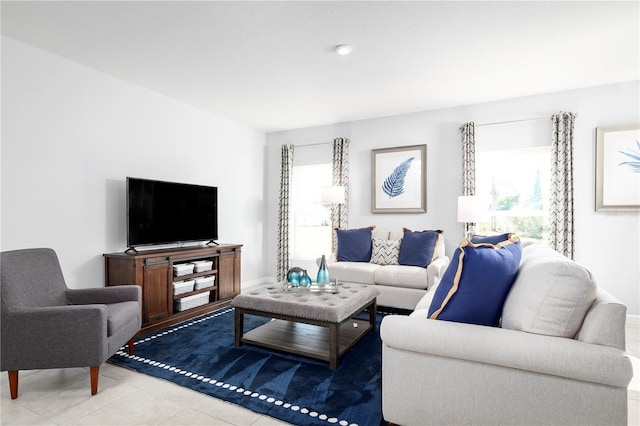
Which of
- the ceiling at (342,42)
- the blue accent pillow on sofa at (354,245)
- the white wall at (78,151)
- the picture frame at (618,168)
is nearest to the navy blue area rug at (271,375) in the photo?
the white wall at (78,151)

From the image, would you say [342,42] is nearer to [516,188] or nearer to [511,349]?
[511,349]

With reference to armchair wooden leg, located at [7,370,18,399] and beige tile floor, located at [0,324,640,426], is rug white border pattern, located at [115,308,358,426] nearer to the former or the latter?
beige tile floor, located at [0,324,640,426]

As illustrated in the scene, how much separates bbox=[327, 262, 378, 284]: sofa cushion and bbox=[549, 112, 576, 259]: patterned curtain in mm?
2136

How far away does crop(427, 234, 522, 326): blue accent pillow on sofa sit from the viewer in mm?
1712

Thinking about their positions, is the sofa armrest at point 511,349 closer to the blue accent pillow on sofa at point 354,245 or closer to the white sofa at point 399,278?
the white sofa at point 399,278

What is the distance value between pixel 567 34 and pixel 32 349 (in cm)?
453

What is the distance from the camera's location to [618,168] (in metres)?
3.89

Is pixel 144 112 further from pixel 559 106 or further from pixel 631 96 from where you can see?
pixel 631 96

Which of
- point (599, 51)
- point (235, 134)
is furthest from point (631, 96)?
point (235, 134)

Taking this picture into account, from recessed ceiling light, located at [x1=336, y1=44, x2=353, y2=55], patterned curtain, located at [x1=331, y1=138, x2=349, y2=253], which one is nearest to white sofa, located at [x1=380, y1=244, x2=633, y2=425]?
recessed ceiling light, located at [x1=336, y1=44, x2=353, y2=55]

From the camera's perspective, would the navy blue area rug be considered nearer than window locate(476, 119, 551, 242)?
Yes

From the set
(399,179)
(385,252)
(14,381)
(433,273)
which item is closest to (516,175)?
(399,179)

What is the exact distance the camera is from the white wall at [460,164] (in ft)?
12.8

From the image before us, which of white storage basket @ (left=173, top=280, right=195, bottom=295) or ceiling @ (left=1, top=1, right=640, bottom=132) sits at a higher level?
ceiling @ (left=1, top=1, right=640, bottom=132)
